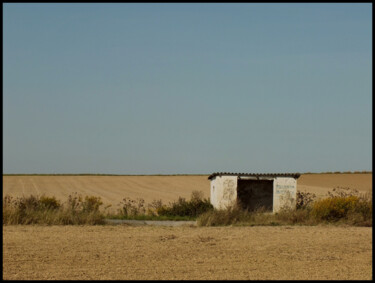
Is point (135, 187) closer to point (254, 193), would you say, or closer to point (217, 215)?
point (254, 193)

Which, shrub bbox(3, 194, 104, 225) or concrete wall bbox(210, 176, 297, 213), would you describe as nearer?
shrub bbox(3, 194, 104, 225)

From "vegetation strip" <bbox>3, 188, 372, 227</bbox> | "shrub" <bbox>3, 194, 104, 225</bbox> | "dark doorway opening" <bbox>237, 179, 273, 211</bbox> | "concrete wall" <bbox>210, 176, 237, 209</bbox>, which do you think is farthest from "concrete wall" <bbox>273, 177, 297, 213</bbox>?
"shrub" <bbox>3, 194, 104, 225</bbox>

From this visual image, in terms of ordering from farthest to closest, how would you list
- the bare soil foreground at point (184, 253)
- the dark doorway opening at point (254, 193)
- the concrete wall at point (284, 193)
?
the dark doorway opening at point (254, 193) → the concrete wall at point (284, 193) → the bare soil foreground at point (184, 253)

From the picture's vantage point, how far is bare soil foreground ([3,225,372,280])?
12193 millimetres

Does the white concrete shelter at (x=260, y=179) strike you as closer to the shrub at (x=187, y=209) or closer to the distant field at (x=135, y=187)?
the shrub at (x=187, y=209)

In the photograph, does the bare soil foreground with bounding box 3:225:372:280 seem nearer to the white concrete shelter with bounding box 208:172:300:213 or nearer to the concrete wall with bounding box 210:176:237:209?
the white concrete shelter with bounding box 208:172:300:213

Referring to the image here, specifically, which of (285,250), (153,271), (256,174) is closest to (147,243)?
(285,250)

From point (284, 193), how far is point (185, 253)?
16.0 m

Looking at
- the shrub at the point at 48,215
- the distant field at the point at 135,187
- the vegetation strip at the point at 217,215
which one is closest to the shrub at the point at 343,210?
the vegetation strip at the point at 217,215

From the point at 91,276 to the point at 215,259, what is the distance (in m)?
3.40

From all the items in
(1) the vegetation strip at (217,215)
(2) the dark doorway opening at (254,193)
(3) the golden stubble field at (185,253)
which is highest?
(2) the dark doorway opening at (254,193)

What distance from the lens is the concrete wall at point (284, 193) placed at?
30188 mm

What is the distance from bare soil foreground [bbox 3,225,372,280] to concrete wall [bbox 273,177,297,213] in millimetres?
8223

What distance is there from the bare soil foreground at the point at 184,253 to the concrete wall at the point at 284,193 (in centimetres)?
822
